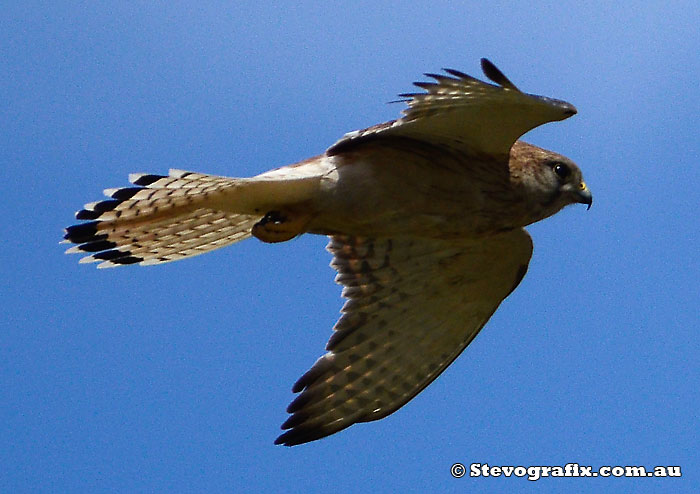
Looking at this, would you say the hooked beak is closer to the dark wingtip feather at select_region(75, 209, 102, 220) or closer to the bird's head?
the bird's head

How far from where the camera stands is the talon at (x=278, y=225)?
19.8 feet

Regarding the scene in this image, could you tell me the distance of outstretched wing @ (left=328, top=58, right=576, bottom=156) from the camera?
5.45 m

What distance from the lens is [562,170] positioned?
20.8ft

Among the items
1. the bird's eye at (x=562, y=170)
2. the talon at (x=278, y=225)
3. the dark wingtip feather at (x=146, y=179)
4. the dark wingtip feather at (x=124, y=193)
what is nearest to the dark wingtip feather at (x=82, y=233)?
the dark wingtip feather at (x=124, y=193)

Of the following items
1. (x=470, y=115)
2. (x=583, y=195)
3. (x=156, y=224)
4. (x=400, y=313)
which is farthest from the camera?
(x=400, y=313)

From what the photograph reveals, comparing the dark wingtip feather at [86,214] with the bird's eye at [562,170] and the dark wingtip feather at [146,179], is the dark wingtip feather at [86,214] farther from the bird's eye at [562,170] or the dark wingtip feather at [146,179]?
the bird's eye at [562,170]

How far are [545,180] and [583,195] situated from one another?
37 centimetres

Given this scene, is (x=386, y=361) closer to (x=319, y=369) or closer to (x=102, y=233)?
(x=319, y=369)

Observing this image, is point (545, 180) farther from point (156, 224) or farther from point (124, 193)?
point (124, 193)

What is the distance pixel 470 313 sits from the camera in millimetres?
6980

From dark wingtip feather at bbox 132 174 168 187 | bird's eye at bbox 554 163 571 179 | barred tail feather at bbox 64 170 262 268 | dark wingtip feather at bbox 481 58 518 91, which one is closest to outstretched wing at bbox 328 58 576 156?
dark wingtip feather at bbox 481 58 518 91

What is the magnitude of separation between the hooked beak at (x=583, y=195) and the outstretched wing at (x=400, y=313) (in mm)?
435

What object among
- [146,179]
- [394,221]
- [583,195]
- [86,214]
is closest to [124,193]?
[146,179]

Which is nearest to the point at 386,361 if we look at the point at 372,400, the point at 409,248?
the point at 372,400
